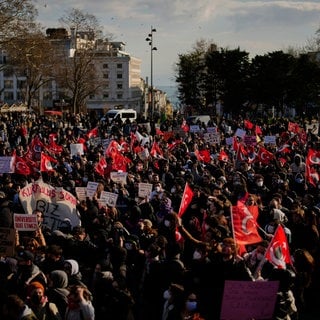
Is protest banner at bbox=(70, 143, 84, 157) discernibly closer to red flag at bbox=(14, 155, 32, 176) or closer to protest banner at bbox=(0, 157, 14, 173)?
red flag at bbox=(14, 155, 32, 176)

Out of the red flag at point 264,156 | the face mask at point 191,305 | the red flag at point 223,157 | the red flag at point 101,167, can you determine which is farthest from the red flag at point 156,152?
the face mask at point 191,305

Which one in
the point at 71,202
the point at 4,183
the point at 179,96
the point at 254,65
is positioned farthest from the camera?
the point at 179,96

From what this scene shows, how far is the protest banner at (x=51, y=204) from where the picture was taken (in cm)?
1252

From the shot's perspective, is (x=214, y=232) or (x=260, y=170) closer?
(x=214, y=232)

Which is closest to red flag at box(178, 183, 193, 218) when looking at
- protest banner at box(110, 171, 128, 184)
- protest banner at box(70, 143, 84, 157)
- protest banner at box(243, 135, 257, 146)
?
protest banner at box(110, 171, 128, 184)

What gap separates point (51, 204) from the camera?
1272 cm

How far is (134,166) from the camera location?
19000 mm

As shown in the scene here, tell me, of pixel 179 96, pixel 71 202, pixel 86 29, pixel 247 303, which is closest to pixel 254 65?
pixel 179 96

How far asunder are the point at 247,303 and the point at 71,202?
6039 mm

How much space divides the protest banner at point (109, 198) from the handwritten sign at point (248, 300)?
6.15 metres

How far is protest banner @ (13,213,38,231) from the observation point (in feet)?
34.8

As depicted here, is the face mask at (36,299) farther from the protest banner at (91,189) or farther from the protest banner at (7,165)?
the protest banner at (7,165)

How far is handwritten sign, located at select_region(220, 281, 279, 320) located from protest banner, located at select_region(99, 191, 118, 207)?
6.15 m

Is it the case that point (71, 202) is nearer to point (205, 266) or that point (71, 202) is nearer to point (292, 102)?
point (205, 266)
